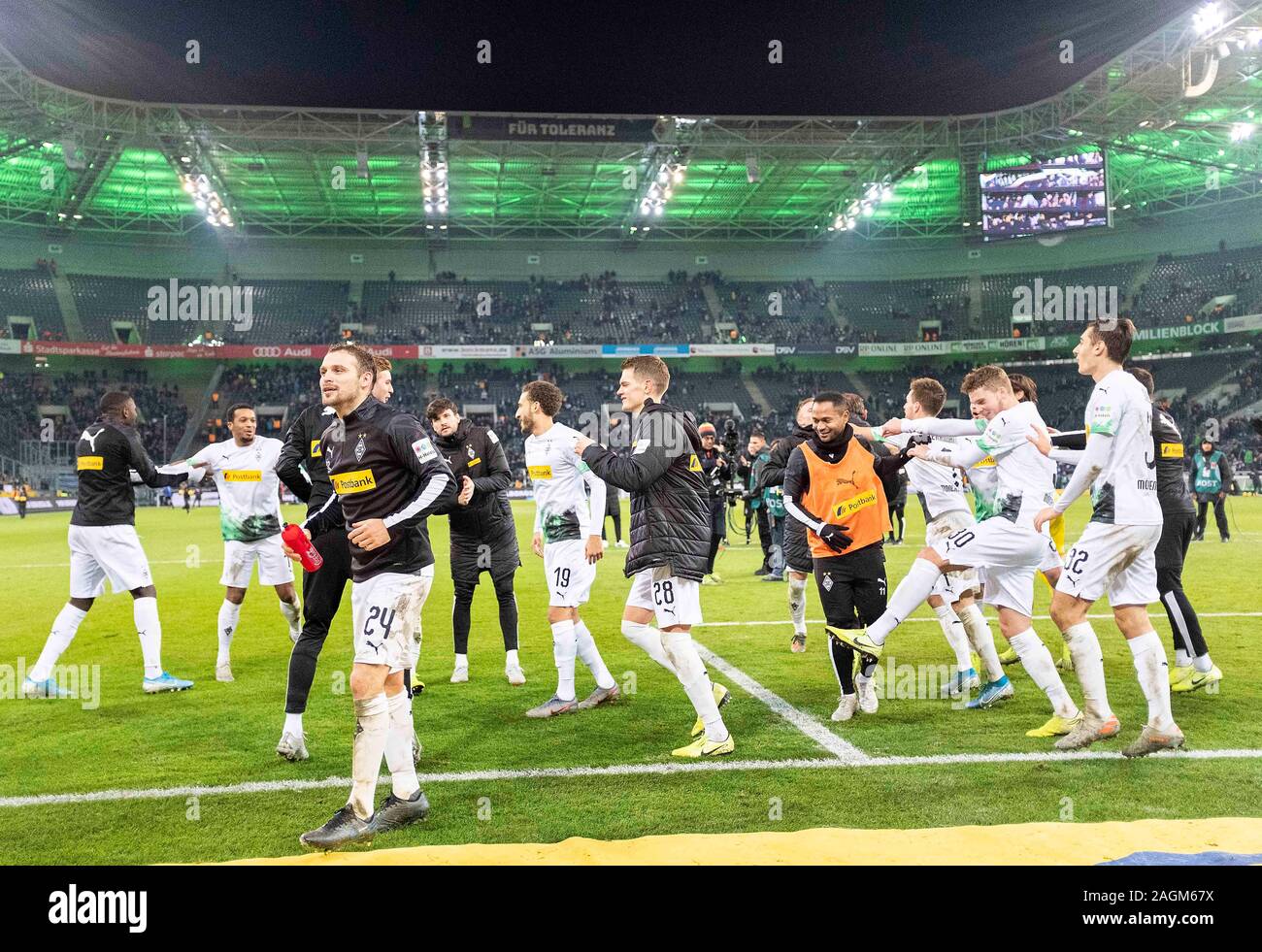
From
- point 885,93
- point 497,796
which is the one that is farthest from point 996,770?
point 885,93

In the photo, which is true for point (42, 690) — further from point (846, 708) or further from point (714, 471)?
point (714, 471)

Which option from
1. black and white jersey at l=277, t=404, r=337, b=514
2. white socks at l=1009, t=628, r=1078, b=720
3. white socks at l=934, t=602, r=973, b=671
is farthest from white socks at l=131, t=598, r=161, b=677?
white socks at l=1009, t=628, r=1078, b=720

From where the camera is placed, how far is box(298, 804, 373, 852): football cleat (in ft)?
13.4

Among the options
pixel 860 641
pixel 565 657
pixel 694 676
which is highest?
pixel 860 641

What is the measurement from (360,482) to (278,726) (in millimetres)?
2856

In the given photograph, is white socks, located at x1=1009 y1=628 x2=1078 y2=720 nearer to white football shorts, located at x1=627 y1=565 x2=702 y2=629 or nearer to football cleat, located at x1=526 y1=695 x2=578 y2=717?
white football shorts, located at x1=627 y1=565 x2=702 y2=629

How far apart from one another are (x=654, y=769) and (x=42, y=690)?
5470 millimetres

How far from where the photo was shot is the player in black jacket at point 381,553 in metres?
4.33

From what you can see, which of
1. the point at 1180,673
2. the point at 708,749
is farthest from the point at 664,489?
the point at 1180,673

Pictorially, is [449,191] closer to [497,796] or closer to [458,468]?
[458,468]

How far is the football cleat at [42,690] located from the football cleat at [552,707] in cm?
399

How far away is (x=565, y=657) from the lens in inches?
271

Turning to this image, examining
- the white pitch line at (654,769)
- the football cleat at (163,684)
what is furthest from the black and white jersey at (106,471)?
the white pitch line at (654,769)

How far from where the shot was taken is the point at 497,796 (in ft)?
15.9
